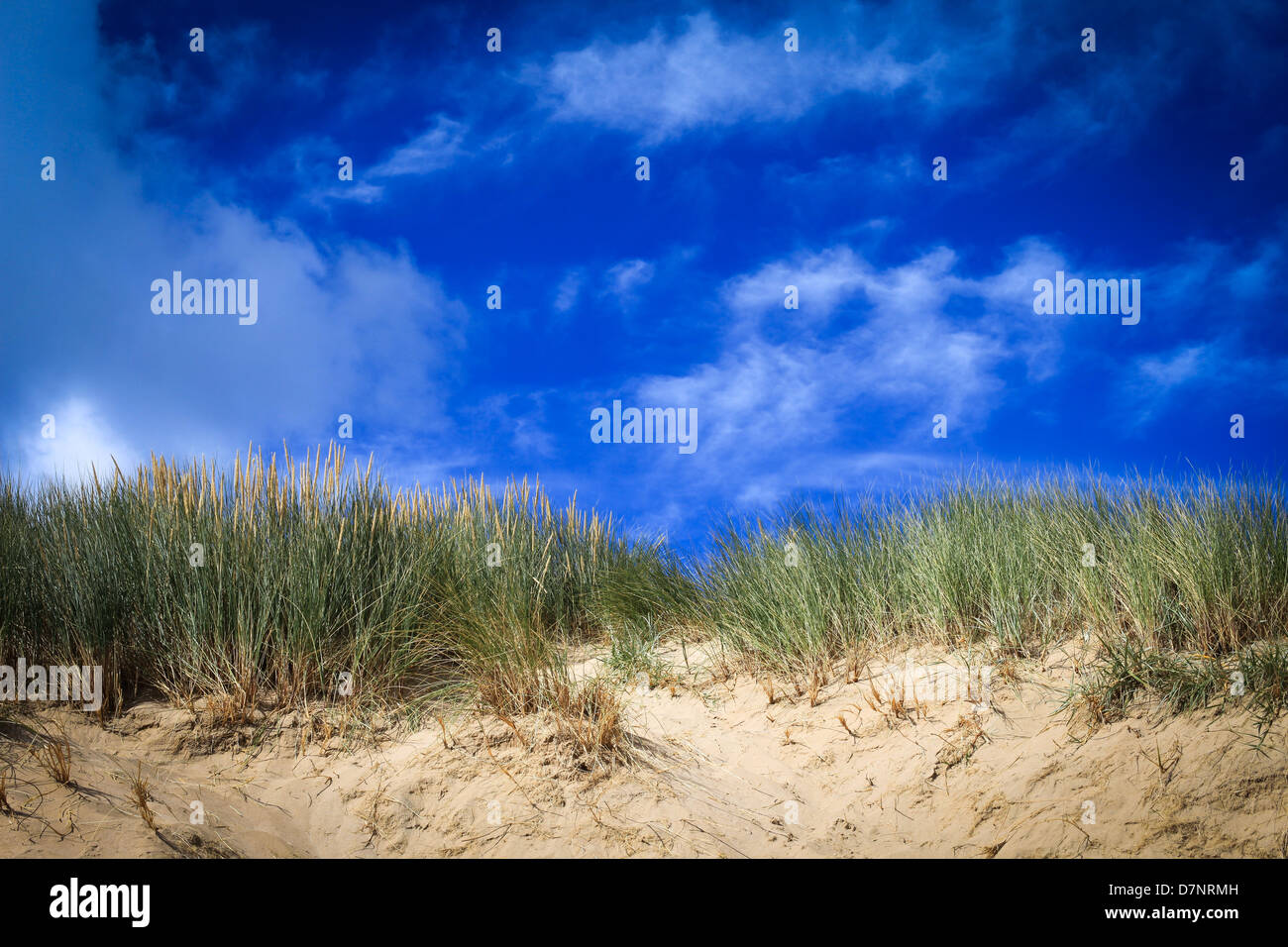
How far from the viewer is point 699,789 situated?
4.80m

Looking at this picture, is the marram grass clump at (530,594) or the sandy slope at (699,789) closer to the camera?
the sandy slope at (699,789)

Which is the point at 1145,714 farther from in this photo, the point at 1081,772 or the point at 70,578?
the point at 70,578

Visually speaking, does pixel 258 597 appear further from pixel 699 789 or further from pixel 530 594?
pixel 699 789

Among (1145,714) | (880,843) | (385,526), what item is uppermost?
(385,526)

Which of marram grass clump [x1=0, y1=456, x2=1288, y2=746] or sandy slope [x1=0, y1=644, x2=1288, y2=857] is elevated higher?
marram grass clump [x1=0, y1=456, x2=1288, y2=746]

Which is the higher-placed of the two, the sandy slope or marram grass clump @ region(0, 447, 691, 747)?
marram grass clump @ region(0, 447, 691, 747)

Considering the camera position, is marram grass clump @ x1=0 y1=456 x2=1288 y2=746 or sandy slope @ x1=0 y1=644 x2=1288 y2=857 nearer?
sandy slope @ x1=0 y1=644 x2=1288 y2=857

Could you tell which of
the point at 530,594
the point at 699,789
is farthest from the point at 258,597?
the point at 699,789

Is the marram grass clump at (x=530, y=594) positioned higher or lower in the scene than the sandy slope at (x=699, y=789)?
higher

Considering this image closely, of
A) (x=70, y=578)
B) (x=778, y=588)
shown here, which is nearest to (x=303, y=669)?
(x=70, y=578)

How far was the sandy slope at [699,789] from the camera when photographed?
3963 millimetres

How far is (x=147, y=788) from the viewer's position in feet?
14.6

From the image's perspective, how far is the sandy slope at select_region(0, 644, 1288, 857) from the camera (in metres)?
3.96

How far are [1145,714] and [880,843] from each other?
1714mm
